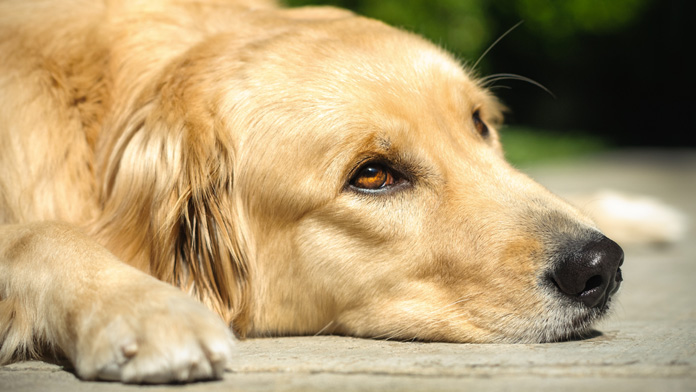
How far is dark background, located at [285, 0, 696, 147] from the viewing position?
1430cm

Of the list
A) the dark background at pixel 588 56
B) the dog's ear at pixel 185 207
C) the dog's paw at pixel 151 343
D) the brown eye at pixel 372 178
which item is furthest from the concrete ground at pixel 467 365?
the dark background at pixel 588 56

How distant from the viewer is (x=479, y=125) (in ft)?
12.2

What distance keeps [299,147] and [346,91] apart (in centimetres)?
29

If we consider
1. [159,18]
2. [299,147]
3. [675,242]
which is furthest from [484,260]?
[675,242]

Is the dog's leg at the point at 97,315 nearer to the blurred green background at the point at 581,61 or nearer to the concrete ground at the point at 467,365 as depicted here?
the concrete ground at the point at 467,365

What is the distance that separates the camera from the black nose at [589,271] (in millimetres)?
2660

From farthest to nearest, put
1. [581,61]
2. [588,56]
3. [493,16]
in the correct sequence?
[581,61] → [588,56] → [493,16]

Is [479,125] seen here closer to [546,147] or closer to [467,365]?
[467,365]

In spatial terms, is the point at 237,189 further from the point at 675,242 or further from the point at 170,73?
the point at 675,242

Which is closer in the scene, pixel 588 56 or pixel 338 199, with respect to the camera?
pixel 338 199

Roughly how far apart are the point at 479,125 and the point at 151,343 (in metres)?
2.12

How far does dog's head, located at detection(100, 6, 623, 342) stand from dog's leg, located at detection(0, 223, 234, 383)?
0.50m

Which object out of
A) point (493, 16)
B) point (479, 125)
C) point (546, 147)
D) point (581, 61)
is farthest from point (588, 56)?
point (479, 125)

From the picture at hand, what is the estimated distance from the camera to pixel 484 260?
2.81m
